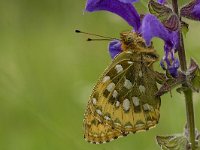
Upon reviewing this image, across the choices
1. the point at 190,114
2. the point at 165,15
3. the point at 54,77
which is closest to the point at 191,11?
the point at 165,15

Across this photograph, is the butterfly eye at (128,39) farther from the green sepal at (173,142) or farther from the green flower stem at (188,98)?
the green sepal at (173,142)

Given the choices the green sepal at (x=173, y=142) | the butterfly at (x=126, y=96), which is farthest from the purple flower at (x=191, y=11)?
the green sepal at (x=173, y=142)

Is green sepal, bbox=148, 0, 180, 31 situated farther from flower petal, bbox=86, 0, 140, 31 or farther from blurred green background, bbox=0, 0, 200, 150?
blurred green background, bbox=0, 0, 200, 150

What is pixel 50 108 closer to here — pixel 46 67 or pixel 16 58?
pixel 16 58

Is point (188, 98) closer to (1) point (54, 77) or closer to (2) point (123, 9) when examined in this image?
(2) point (123, 9)

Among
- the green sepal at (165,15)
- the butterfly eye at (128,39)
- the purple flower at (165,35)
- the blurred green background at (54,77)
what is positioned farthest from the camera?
the blurred green background at (54,77)
